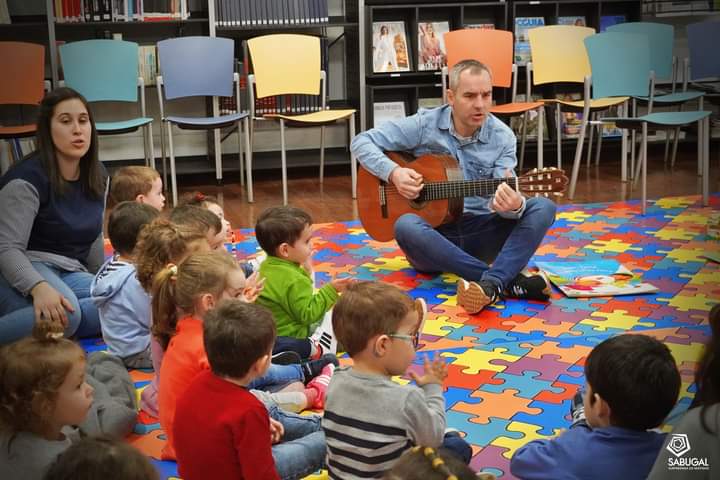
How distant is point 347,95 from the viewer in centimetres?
763

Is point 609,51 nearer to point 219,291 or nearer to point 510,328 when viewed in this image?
point 510,328

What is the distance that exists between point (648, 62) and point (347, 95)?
246cm

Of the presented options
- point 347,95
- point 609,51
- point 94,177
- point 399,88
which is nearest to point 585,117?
point 609,51

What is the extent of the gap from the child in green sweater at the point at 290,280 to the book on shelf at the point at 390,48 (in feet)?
13.7

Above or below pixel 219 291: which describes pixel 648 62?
above

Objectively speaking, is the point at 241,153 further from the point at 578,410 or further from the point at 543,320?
the point at 578,410

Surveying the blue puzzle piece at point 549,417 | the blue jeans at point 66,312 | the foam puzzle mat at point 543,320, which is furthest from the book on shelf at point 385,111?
the blue puzzle piece at point 549,417

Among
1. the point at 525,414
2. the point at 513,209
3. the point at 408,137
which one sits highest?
the point at 408,137

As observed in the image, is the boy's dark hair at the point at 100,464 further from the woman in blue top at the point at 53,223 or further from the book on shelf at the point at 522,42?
the book on shelf at the point at 522,42

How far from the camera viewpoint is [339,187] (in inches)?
272

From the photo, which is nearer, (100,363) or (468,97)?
(100,363)

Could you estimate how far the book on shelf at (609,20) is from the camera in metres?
7.80

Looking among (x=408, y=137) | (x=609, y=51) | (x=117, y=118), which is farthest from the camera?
(x=117, y=118)

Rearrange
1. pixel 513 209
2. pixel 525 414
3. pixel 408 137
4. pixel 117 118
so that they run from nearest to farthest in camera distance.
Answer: pixel 525 414, pixel 513 209, pixel 408 137, pixel 117 118
